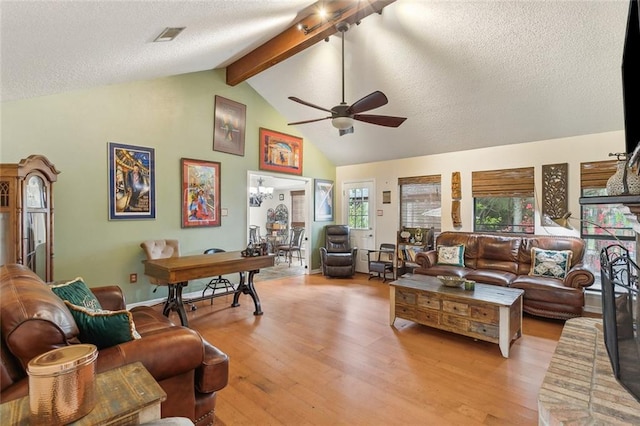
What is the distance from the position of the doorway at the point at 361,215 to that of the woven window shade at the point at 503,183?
211 centimetres

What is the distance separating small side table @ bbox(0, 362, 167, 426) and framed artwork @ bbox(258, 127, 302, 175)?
15.7 feet

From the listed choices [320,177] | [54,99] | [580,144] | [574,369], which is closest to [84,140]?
[54,99]

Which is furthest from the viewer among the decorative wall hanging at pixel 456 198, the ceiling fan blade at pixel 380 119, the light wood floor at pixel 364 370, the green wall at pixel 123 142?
the decorative wall hanging at pixel 456 198

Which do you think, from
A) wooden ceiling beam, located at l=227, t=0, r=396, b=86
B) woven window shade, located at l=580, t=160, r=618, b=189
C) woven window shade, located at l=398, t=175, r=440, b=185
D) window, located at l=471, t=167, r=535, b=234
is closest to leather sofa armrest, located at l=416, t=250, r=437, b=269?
window, located at l=471, t=167, r=535, b=234

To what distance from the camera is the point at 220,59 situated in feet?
14.2

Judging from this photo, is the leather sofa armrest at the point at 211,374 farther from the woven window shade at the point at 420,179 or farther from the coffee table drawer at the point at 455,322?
the woven window shade at the point at 420,179

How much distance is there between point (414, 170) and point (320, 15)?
3523 mm

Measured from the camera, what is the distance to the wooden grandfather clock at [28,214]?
2633mm

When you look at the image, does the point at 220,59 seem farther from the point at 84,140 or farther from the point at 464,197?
the point at 464,197

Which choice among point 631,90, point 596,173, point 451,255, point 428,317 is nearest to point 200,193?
point 428,317

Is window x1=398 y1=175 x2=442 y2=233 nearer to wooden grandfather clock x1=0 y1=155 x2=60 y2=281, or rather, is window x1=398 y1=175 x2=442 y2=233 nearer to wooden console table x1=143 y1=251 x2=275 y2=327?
wooden console table x1=143 y1=251 x2=275 y2=327

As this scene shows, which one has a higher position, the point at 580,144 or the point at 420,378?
the point at 580,144

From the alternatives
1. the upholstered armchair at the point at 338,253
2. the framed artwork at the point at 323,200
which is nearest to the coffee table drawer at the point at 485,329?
the upholstered armchair at the point at 338,253

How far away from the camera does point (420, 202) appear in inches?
240
